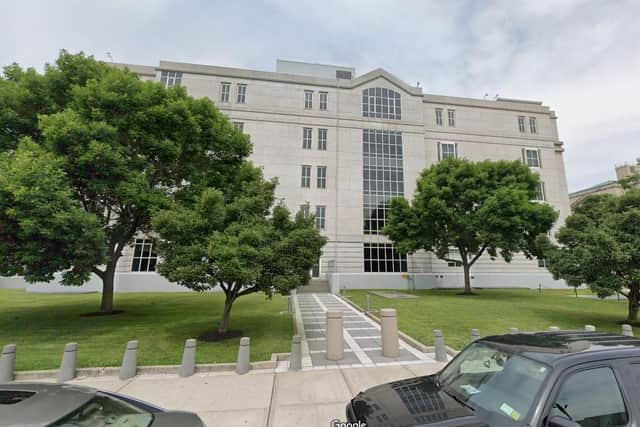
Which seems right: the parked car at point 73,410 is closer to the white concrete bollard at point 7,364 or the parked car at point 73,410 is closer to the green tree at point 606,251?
the white concrete bollard at point 7,364

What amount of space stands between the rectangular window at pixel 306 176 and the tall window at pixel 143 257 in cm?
1532

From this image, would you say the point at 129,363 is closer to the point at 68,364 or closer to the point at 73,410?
the point at 68,364

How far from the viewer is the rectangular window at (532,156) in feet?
105

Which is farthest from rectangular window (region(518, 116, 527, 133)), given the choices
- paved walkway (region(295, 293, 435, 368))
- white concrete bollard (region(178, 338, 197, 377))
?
white concrete bollard (region(178, 338, 197, 377))

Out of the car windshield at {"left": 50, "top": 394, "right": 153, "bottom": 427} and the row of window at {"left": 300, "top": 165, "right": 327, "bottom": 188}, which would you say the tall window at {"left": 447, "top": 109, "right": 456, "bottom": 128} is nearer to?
the row of window at {"left": 300, "top": 165, "right": 327, "bottom": 188}

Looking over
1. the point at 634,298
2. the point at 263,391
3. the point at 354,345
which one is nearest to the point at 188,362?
the point at 263,391

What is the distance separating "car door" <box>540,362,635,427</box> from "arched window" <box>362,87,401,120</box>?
99.5 feet

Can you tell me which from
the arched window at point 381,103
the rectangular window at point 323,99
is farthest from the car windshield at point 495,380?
the arched window at point 381,103

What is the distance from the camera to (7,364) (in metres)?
5.97

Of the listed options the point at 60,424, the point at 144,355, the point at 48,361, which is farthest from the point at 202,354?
the point at 60,424

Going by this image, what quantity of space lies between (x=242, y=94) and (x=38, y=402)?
30699 millimetres

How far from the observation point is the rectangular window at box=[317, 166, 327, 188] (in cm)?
2836

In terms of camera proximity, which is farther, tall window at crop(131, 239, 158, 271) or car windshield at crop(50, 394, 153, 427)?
A: tall window at crop(131, 239, 158, 271)

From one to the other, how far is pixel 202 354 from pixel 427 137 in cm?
3107
